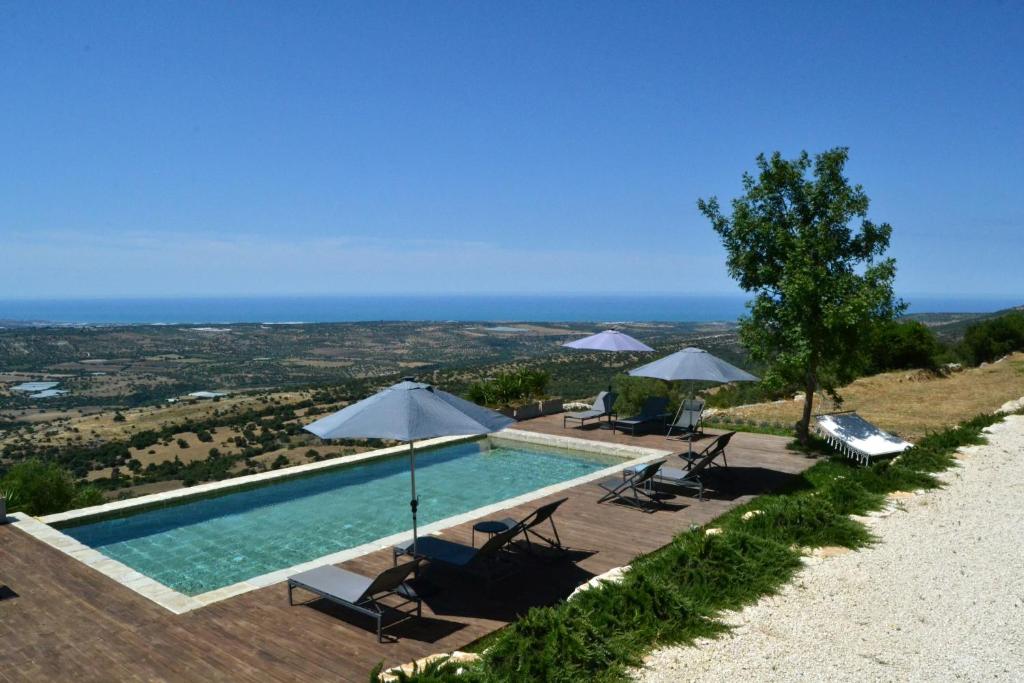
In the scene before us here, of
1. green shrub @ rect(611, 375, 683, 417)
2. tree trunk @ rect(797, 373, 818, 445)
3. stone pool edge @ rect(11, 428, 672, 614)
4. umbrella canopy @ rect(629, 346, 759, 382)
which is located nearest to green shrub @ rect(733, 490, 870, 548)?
umbrella canopy @ rect(629, 346, 759, 382)

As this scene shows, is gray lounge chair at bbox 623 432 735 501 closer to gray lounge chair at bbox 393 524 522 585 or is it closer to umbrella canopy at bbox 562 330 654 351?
gray lounge chair at bbox 393 524 522 585

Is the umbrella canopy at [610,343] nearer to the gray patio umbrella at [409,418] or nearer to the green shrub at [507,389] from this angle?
the green shrub at [507,389]

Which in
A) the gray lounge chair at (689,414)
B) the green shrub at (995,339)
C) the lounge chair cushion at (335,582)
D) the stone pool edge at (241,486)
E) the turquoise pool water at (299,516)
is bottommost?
the turquoise pool water at (299,516)

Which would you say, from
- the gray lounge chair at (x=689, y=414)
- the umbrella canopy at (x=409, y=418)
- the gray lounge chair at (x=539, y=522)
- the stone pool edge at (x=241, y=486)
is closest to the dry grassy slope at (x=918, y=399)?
the gray lounge chair at (x=689, y=414)

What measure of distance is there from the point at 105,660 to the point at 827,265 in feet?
38.3

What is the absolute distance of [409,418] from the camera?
6.13m

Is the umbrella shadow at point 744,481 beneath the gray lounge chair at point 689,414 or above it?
beneath

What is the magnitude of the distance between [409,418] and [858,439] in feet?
29.9

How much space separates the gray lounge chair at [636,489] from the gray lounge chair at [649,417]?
4603 millimetres

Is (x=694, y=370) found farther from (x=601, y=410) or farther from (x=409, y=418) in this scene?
(x=409, y=418)

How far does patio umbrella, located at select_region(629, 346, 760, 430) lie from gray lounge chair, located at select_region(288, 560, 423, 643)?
Answer: 5454 mm

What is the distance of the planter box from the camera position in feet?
55.1

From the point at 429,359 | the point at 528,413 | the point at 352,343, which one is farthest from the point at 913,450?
the point at 352,343

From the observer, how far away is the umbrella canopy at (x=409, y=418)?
5984mm
